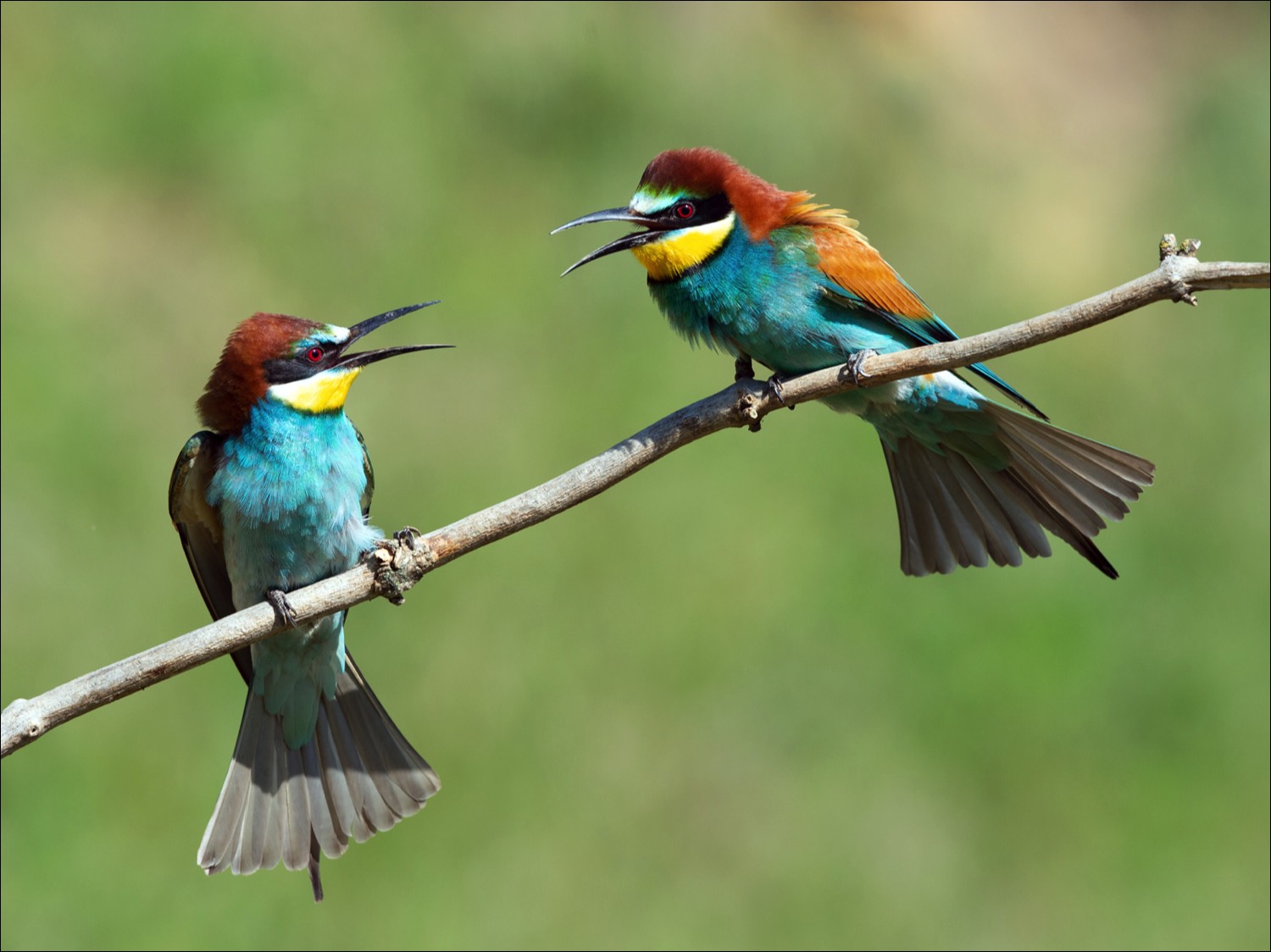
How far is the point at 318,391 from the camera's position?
3.14m

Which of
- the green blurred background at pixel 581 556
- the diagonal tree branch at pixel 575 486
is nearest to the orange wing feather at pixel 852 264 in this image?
the diagonal tree branch at pixel 575 486

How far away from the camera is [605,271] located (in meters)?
5.67

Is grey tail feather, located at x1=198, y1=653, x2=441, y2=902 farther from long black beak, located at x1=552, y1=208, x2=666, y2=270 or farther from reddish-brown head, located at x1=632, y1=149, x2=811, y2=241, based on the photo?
reddish-brown head, located at x1=632, y1=149, x2=811, y2=241

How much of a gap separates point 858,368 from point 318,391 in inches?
42.5

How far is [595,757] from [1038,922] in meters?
1.39

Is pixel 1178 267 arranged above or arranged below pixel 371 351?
below

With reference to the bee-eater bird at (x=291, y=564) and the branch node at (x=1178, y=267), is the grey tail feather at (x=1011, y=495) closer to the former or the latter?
the branch node at (x=1178, y=267)

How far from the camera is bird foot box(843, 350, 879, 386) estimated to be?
8.48 feet

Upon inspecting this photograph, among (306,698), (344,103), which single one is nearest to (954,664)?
(306,698)

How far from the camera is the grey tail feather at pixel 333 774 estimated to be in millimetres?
3354

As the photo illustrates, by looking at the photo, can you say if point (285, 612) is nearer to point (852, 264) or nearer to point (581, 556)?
point (852, 264)

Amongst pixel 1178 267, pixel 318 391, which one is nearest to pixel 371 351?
pixel 318 391

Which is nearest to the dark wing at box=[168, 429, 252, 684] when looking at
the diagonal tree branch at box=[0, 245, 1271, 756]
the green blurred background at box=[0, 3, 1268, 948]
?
the diagonal tree branch at box=[0, 245, 1271, 756]

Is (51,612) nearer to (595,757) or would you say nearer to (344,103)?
(595,757)
